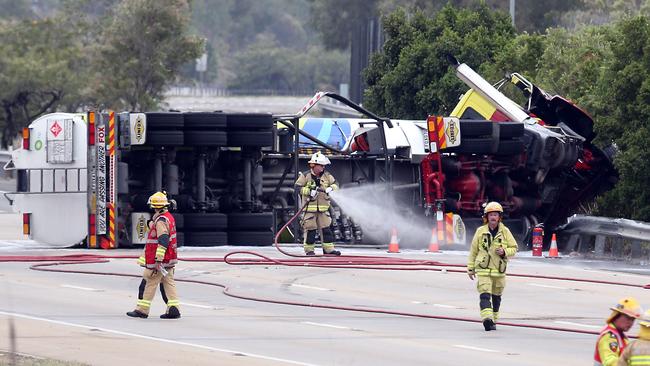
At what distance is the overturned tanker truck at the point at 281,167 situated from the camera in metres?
21.9

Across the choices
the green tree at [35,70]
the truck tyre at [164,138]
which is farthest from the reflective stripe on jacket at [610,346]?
the green tree at [35,70]

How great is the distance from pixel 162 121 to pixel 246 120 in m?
1.39

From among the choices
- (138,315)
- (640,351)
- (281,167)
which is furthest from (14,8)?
(640,351)

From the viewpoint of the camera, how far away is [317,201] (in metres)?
21.5

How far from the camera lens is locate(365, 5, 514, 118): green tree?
33.7m

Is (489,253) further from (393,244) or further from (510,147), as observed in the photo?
(510,147)

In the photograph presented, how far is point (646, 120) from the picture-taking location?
80.4 ft

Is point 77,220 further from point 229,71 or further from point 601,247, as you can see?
point 229,71

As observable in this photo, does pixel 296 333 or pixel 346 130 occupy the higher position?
pixel 346 130

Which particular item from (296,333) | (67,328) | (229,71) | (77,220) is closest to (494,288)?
(296,333)

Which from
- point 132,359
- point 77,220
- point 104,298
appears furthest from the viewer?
point 77,220

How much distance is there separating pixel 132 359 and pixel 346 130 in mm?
13628

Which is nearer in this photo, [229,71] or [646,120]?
[646,120]

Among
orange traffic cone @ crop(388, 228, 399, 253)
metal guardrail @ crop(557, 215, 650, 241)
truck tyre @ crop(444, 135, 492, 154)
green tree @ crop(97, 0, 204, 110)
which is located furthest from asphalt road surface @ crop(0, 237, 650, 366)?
green tree @ crop(97, 0, 204, 110)
